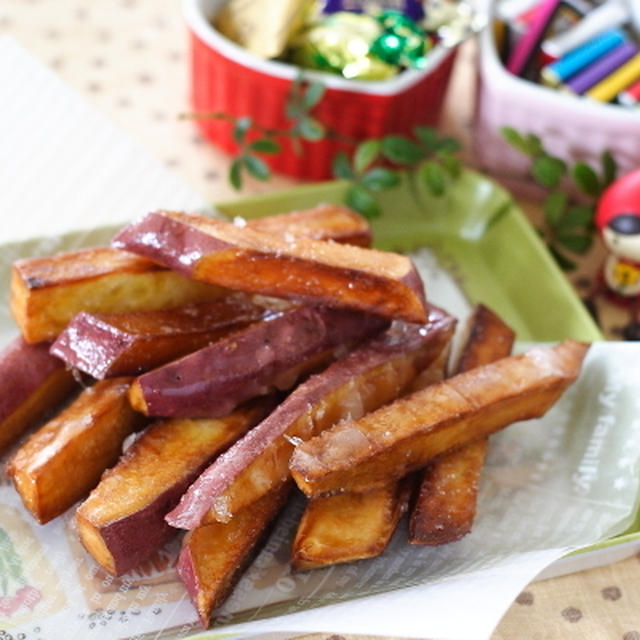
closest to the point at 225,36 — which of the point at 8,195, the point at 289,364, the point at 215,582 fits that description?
the point at 8,195

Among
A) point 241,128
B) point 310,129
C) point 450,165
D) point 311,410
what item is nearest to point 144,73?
point 241,128

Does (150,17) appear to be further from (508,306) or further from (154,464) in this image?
(154,464)

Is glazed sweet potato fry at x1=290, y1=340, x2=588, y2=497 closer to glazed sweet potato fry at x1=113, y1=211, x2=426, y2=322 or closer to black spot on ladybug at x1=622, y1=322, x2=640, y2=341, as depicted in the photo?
glazed sweet potato fry at x1=113, y1=211, x2=426, y2=322

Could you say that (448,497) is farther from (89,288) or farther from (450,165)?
(450,165)

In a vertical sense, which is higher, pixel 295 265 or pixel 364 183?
pixel 295 265

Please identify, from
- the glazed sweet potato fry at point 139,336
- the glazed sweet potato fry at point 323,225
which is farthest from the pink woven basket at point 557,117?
the glazed sweet potato fry at point 139,336

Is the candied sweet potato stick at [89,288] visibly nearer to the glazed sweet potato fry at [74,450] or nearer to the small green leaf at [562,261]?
the glazed sweet potato fry at [74,450]

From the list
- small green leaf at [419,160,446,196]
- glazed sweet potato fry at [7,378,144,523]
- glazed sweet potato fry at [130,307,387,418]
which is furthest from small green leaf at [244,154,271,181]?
glazed sweet potato fry at [7,378,144,523]
